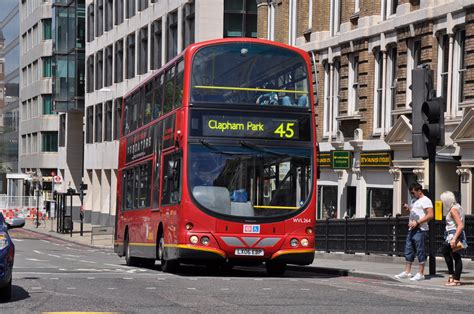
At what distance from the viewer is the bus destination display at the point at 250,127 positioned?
2273 cm

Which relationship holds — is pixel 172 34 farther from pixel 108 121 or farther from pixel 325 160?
pixel 325 160

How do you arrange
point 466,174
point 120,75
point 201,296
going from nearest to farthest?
1. point 201,296
2. point 466,174
3. point 120,75

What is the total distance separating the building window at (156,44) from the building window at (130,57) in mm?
5082

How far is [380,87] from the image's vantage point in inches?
1502

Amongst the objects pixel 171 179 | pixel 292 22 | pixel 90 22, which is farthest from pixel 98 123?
pixel 171 179

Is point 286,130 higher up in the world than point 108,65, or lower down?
lower down

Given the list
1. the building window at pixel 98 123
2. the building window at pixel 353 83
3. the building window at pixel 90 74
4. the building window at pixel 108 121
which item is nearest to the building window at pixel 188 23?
the building window at pixel 108 121

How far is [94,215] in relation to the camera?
81312 millimetres

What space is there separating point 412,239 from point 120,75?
54.6 metres

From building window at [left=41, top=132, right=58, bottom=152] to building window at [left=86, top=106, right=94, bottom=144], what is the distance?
21812 mm

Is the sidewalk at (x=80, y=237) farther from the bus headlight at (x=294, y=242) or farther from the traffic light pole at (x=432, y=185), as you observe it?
the traffic light pole at (x=432, y=185)

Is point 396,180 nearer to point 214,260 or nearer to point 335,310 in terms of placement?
point 214,260

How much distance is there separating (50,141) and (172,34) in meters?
46.1

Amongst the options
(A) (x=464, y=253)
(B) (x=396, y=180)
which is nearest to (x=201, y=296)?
(A) (x=464, y=253)
